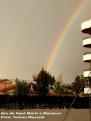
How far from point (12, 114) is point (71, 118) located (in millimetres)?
5362

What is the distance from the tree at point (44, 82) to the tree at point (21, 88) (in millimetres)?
2326

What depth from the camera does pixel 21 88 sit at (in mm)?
74750

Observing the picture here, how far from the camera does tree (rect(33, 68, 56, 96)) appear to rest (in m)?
74.8

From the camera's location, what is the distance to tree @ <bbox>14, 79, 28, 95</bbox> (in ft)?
235

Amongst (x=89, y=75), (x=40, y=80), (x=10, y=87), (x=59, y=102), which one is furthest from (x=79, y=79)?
(x=59, y=102)

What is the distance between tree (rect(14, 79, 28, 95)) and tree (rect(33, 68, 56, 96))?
2.33 meters

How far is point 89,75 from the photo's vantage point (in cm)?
5038

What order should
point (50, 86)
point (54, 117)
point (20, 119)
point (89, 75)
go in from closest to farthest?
point (20, 119)
point (54, 117)
point (89, 75)
point (50, 86)

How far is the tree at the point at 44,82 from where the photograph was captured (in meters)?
74.8

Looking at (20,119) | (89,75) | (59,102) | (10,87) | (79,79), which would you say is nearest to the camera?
(20,119)

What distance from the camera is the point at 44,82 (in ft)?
263

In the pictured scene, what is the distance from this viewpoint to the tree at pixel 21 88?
71.7 metres

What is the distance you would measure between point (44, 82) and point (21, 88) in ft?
22.6

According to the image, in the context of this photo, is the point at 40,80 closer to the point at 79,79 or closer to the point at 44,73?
the point at 44,73
